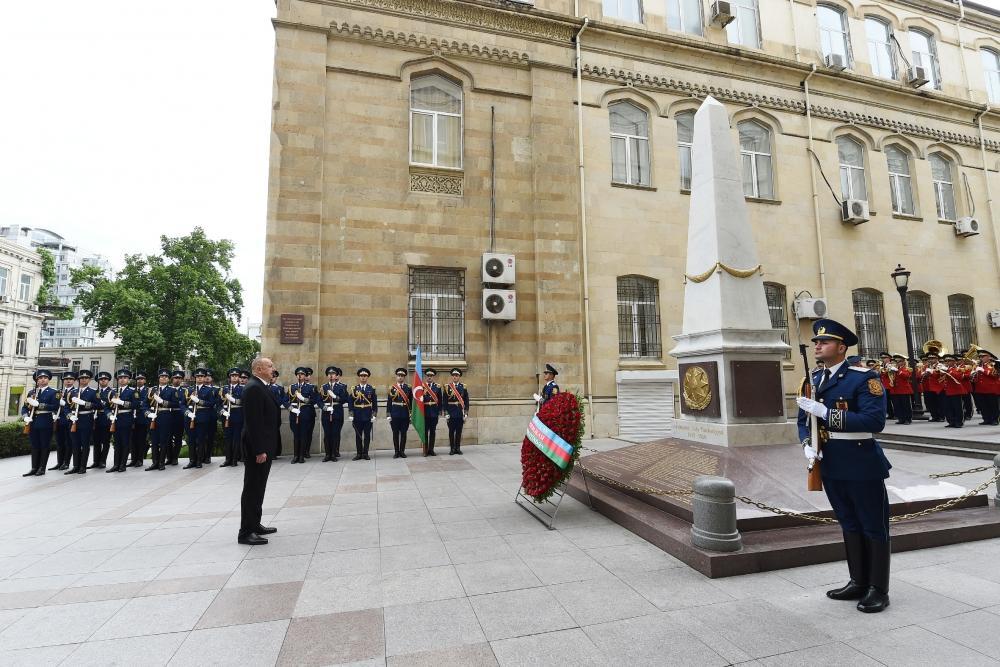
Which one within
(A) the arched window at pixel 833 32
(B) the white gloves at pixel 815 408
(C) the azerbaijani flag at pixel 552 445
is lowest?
(C) the azerbaijani flag at pixel 552 445

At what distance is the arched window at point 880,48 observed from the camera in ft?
58.1

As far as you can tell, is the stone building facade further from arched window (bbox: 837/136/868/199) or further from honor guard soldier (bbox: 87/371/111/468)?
honor guard soldier (bbox: 87/371/111/468)

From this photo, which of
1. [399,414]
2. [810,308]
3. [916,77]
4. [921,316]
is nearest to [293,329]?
[399,414]

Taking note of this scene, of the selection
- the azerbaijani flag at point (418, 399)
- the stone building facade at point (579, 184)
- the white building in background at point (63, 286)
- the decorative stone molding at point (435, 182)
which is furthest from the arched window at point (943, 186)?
the white building in background at point (63, 286)

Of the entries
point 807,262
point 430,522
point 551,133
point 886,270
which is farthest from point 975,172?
point 430,522

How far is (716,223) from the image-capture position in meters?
7.21

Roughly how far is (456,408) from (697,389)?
602 cm

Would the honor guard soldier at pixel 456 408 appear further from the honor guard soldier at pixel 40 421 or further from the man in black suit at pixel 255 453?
the honor guard soldier at pixel 40 421

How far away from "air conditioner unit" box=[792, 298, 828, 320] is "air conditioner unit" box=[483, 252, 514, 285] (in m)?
9.07

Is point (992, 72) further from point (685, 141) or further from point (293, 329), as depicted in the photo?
point (293, 329)

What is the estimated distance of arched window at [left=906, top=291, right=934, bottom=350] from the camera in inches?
659

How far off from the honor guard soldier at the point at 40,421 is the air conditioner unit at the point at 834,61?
23460 millimetres

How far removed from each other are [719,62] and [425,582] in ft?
57.2

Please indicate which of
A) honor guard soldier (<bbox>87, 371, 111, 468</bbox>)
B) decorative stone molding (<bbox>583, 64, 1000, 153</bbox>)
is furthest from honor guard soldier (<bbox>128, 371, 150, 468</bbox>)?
decorative stone molding (<bbox>583, 64, 1000, 153</bbox>)
